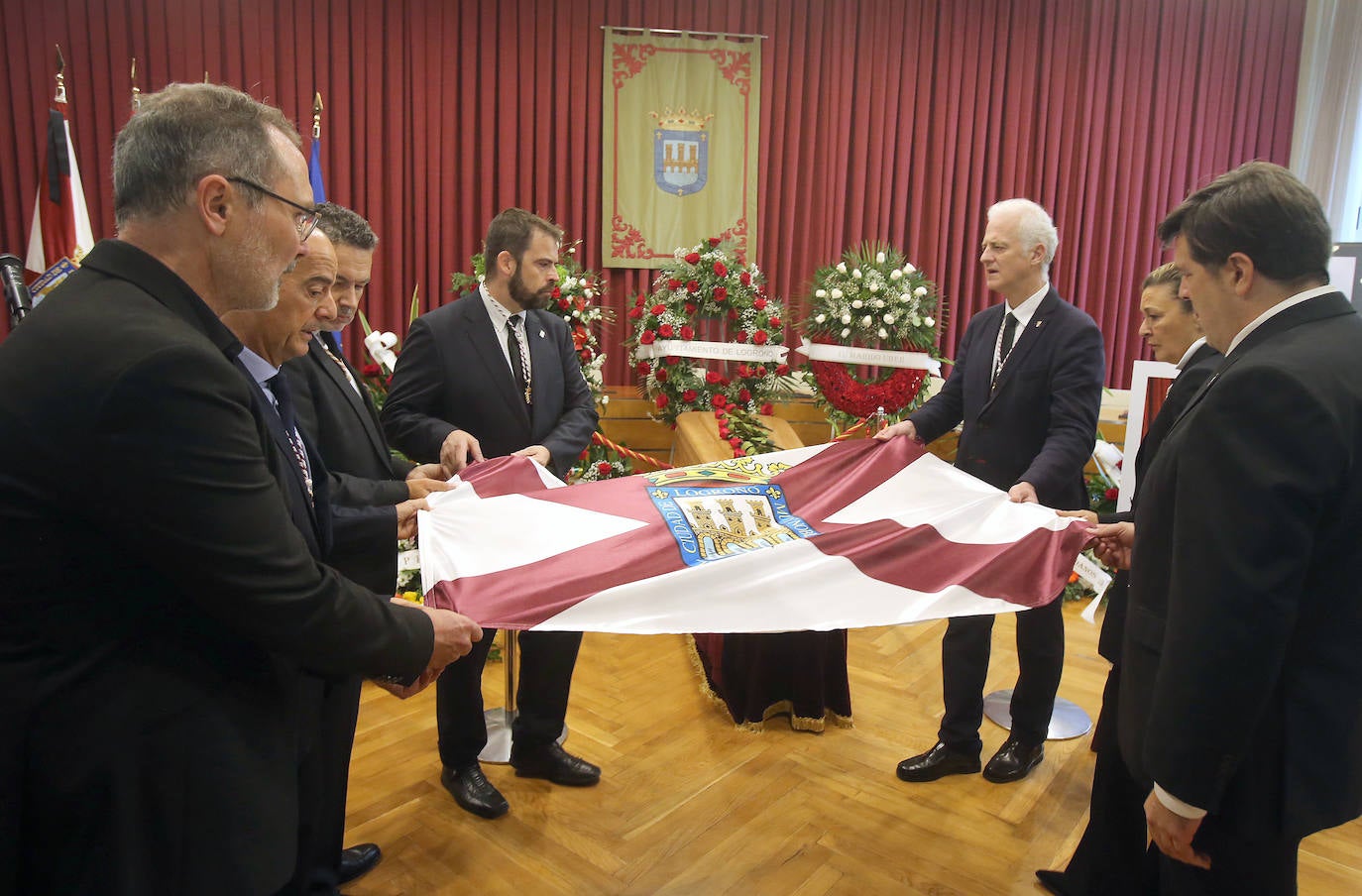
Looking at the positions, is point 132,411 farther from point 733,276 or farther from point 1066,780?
point 733,276

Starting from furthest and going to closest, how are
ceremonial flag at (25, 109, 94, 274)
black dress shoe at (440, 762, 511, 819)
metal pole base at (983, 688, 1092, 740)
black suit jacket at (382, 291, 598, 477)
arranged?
ceremonial flag at (25, 109, 94, 274), metal pole base at (983, 688, 1092, 740), black suit jacket at (382, 291, 598, 477), black dress shoe at (440, 762, 511, 819)

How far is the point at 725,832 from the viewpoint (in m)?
2.45

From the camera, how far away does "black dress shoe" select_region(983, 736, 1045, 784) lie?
274cm

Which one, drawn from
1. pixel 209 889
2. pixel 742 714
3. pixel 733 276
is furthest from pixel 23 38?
pixel 209 889

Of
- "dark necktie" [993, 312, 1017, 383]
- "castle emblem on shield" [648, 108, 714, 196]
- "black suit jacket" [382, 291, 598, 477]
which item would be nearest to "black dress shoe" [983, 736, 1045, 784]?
"dark necktie" [993, 312, 1017, 383]

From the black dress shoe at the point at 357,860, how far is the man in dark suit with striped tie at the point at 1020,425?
1546 millimetres

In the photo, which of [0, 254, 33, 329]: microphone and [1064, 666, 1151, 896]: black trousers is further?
[0, 254, 33, 329]: microphone

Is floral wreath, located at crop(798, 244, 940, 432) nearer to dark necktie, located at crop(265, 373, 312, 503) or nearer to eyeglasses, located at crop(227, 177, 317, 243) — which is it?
dark necktie, located at crop(265, 373, 312, 503)

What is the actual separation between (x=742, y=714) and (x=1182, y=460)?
2105 millimetres

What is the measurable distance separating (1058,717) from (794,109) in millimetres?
4414

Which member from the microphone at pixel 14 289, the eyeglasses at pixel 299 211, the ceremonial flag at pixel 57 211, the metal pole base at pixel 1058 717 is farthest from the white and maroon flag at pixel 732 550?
the ceremonial flag at pixel 57 211

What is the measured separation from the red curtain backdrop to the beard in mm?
3310

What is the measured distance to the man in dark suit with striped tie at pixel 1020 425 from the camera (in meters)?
2.65

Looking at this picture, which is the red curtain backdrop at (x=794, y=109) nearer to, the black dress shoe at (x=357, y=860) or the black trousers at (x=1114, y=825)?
the black dress shoe at (x=357, y=860)
